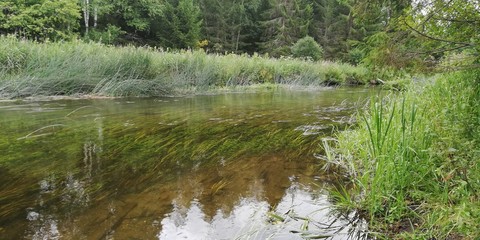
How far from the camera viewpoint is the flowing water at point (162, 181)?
5.53 feet

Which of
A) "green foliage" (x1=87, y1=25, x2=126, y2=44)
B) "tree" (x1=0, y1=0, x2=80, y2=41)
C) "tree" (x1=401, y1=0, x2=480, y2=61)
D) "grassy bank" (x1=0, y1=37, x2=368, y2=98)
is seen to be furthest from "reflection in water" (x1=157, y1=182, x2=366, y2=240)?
"green foliage" (x1=87, y1=25, x2=126, y2=44)

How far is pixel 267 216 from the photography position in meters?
1.84

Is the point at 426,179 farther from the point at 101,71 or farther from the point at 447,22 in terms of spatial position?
the point at 101,71

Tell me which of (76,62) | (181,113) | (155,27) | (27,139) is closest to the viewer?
(27,139)

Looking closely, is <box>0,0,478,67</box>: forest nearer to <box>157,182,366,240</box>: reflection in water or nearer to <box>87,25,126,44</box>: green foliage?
<box>87,25,126,44</box>: green foliage

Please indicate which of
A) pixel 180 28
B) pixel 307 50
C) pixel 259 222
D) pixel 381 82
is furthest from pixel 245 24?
pixel 259 222

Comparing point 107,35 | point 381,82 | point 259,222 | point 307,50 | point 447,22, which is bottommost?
point 259,222

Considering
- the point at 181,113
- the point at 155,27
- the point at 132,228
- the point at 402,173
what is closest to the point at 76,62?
the point at 181,113

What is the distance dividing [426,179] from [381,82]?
3.31 meters

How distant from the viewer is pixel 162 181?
7.66 feet

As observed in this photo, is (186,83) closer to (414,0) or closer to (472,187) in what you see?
(414,0)

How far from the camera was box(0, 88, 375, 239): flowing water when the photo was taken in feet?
5.53

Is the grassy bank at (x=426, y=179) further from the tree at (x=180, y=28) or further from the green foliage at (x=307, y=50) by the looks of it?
the tree at (x=180, y=28)

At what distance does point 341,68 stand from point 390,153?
1574 centimetres
